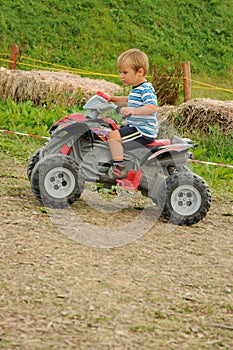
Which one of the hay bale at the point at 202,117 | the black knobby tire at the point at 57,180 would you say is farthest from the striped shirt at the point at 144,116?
the hay bale at the point at 202,117

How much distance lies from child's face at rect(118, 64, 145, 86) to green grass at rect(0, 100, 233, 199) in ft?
7.00

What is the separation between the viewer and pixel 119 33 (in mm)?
20469

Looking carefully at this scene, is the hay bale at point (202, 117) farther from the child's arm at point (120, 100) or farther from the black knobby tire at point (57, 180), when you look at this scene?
the black knobby tire at point (57, 180)

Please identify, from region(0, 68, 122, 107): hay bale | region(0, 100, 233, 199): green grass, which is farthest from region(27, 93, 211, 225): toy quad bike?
region(0, 68, 122, 107): hay bale

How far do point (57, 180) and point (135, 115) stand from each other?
86 centimetres

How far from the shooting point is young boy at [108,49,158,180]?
18.7 ft

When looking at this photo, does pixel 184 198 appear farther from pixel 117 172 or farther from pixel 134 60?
pixel 134 60

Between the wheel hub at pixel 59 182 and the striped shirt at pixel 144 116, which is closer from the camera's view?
the wheel hub at pixel 59 182

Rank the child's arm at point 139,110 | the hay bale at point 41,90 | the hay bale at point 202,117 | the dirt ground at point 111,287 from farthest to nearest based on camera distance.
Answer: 1. the hay bale at point 41,90
2. the hay bale at point 202,117
3. the child's arm at point 139,110
4. the dirt ground at point 111,287

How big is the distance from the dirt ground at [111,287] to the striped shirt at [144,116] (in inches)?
31.5

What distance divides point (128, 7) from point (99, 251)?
712 inches

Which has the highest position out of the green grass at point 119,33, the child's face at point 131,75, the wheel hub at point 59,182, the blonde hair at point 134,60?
the green grass at point 119,33

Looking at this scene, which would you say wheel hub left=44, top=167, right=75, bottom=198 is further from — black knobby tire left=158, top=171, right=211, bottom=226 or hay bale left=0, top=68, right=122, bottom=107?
hay bale left=0, top=68, right=122, bottom=107

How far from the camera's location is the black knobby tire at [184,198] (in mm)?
5754
